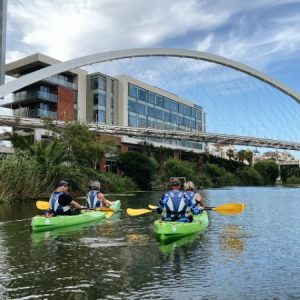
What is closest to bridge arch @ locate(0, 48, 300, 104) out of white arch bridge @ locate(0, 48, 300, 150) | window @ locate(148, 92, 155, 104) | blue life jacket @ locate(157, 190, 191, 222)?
white arch bridge @ locate(0, 48, 300, 150)

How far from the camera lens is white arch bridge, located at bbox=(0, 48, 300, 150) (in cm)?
4294

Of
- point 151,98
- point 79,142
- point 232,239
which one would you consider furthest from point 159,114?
point 232,239

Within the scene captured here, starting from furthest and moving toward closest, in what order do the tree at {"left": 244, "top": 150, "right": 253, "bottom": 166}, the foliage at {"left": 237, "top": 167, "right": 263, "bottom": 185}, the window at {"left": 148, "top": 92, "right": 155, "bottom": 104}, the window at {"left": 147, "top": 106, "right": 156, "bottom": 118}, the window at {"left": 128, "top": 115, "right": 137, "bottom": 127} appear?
the tree at {"left": 244, "top": 150, "right": 253, "bottom": 166}
the window at {"left": 148, "top": 92, "right": 155, "bottom": 104}
the window at {"left": 147, "top": 106, "right": 156, "bottom": 118}
the foliage at {"left": 237, "top": 167, "right": 263, "bottom": 185}
the window at {"left": 128, "top": 115, "right": 137, "bottom": 127}

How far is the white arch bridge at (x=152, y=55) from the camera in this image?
141ft

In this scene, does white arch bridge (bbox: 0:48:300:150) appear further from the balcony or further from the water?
the water

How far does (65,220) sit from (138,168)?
38898 millimetres

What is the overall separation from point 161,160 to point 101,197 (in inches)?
2174

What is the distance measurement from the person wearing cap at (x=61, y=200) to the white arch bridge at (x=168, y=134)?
29775 mm

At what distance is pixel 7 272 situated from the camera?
9.41 metres

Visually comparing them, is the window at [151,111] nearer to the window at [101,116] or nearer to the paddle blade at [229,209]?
the window at [101,116]

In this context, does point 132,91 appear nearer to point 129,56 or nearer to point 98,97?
point 98,97

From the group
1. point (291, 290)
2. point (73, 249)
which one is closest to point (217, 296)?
point (291, 290)

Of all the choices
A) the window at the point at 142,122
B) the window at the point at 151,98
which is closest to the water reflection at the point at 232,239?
the window at the point at 142,122

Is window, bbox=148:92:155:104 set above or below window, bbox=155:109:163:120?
above
